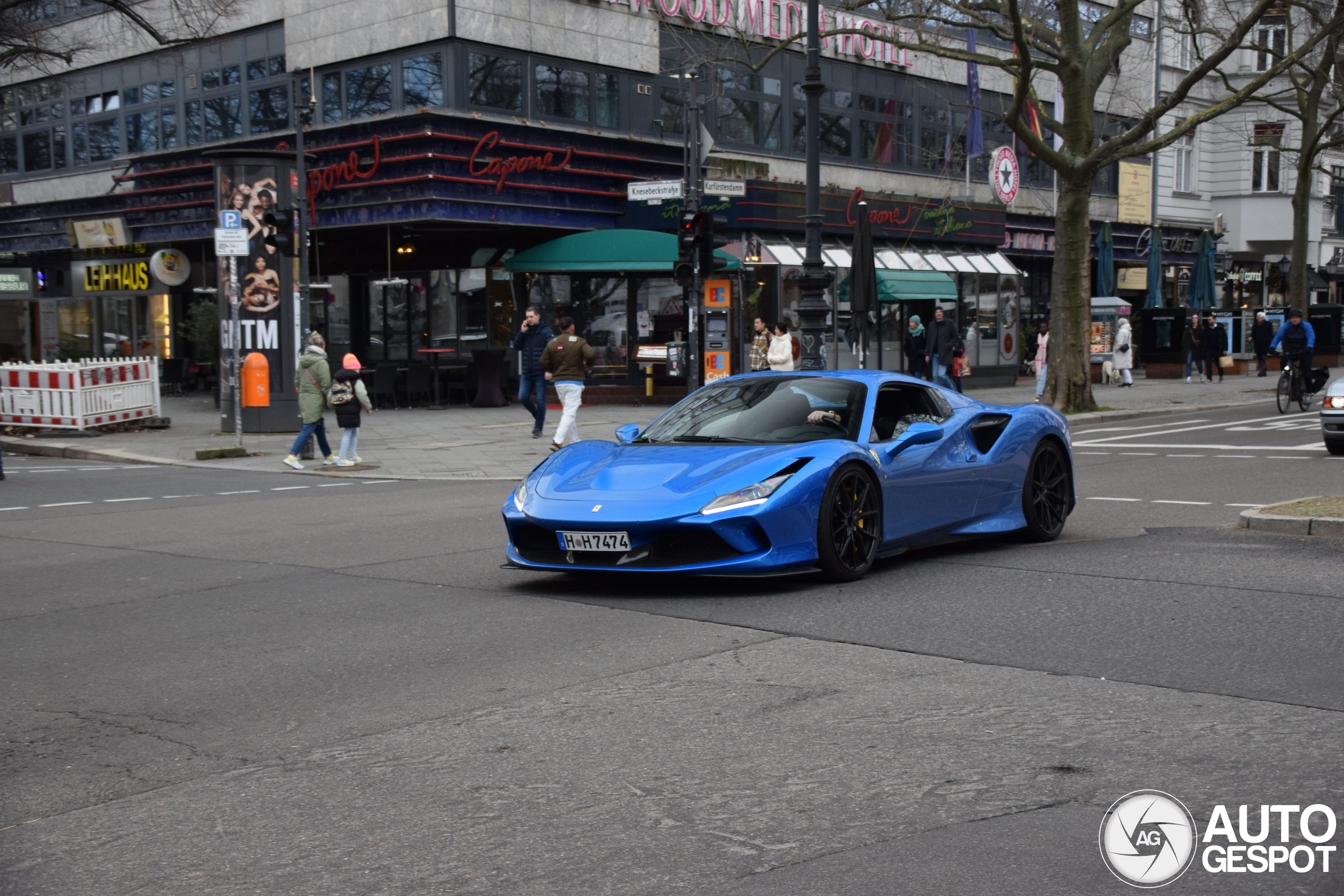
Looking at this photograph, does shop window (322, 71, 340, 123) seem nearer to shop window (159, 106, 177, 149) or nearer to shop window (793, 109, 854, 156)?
shop window (159, 106, 177, 149)

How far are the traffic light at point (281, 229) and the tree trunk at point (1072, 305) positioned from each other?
13.7 meters

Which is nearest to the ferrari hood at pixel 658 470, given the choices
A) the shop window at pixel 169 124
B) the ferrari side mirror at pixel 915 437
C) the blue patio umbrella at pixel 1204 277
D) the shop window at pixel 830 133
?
the ferrari side mirror at pixel 915 437

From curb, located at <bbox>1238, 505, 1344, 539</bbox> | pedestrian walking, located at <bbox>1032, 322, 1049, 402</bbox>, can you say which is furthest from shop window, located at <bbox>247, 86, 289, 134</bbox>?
curb, located at <bbox>1238, 505, 1344, 539</bbox>

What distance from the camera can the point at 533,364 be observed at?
20.3 metres

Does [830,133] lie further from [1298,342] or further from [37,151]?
[37,151]

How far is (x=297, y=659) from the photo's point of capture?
671cm

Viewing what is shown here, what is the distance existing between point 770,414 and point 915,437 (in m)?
0.91

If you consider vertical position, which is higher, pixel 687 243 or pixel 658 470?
pixel 687 243

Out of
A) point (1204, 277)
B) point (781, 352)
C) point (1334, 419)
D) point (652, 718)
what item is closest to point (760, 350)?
point (781, 352)

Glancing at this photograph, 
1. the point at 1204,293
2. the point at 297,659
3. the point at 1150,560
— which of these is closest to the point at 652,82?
the point at 1204,293

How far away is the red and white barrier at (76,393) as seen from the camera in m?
23.4

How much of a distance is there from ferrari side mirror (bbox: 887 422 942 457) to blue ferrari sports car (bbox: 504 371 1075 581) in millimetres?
11

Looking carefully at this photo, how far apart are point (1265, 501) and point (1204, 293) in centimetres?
3219

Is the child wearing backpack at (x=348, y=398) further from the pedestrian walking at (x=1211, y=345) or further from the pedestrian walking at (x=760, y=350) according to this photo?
the pedestrian walking at (x=1211, y=345)
